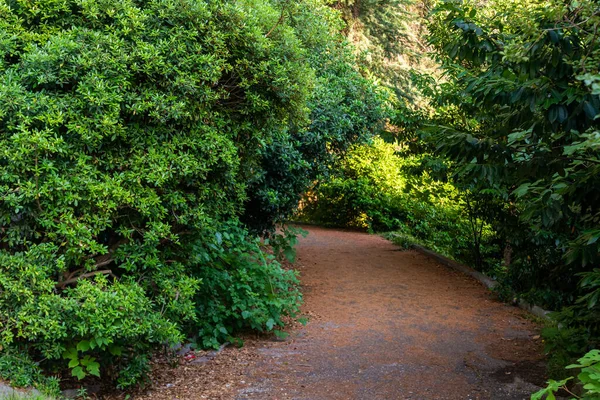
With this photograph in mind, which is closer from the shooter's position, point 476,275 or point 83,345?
point 83,345

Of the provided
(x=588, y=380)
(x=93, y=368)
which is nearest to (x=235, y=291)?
(x=93, y=368)

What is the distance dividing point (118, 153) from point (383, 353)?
382 cm

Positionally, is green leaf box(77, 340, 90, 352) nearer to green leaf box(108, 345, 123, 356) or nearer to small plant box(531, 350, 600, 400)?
green leaf box(108, 345, 123, 356)

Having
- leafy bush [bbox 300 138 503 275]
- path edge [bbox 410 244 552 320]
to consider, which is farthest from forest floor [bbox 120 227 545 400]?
leafy bush [bbox 300 138 503 275]

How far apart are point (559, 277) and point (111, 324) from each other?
638cm

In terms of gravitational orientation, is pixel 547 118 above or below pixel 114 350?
above

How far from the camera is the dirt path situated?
5.57m

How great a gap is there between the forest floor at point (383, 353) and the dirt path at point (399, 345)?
0.01m

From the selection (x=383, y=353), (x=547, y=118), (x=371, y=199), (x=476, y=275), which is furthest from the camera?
(x=371, y=199)

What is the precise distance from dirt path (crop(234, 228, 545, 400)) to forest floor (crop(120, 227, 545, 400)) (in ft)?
0.04

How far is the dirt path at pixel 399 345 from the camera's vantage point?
557 centimetres

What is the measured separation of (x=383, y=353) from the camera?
669 cm

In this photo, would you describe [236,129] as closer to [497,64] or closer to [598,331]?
[497,64]

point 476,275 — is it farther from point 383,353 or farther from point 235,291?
point 235,291
